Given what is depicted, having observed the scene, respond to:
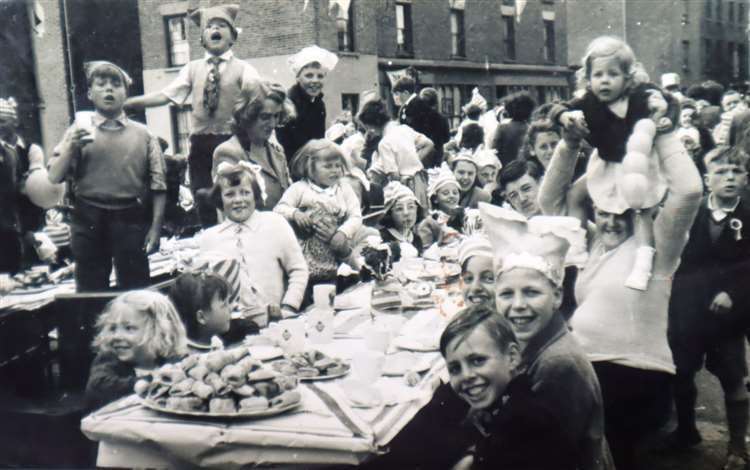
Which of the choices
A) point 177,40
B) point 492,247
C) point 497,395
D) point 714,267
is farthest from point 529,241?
point 177,40

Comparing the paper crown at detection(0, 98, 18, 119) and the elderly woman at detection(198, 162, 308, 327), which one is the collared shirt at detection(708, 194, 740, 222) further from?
the paper crown at detection(0, 98, 18, 119)

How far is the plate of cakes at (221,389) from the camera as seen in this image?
6.52 feet

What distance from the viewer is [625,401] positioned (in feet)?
8.58

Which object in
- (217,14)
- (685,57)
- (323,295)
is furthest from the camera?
(685,57)

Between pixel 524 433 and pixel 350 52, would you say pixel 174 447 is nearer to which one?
pixel 524 433

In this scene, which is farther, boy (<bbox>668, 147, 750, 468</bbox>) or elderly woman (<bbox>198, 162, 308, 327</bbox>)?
elderly woman (<bbox>198, 162, 308, 327</bbox>)

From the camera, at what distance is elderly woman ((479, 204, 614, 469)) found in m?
2.05

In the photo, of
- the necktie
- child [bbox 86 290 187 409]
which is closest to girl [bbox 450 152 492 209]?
the necktie

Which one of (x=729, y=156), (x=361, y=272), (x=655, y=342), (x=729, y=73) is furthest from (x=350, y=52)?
(x=655, y=342)

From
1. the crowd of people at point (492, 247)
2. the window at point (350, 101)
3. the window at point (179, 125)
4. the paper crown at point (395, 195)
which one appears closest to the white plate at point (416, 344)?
the crowd of people at point (492, 247)

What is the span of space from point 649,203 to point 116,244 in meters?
2.62

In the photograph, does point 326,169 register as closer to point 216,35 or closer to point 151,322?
point 216,35

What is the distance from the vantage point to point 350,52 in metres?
9.35

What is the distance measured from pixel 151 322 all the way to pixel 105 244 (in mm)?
1629
